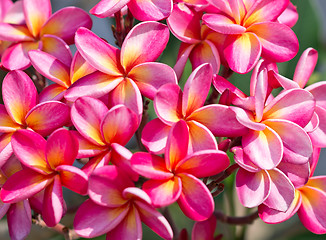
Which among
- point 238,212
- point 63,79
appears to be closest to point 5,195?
point 63,79

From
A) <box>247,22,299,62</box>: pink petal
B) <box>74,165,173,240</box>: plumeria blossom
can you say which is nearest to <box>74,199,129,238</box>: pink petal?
<box>74,165,173,240</box>: plumeria blossom

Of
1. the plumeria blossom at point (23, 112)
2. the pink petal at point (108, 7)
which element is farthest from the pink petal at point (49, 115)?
the pink petal at point (108, 7)

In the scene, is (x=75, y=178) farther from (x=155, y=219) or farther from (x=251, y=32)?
(x=251, y=32)

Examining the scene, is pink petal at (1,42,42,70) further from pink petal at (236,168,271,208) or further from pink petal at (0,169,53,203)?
pink petal at (236,168,271,208)

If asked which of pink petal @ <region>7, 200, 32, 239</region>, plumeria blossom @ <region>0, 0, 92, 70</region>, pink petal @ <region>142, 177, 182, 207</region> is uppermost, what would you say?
plumeria blossom @ <region>0, 0, 92, 70</region>

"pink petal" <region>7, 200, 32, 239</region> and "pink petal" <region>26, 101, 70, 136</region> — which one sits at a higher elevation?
"pink petal" <region>26, 101, 70, 136</region>

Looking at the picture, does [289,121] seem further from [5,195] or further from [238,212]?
[238,212]

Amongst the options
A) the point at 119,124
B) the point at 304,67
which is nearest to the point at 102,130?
the point at 119,124
